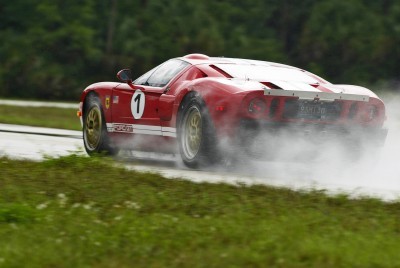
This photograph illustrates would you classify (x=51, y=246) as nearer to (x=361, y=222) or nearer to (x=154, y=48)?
(x=361, y=222)

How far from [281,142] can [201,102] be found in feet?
3.13

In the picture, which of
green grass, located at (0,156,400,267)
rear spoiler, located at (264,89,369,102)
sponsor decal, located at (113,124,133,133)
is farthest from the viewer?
sponsor decal, located at (113,124,133,133)

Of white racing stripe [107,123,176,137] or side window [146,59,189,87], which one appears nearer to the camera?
white racing stripe [107,123,176,137]

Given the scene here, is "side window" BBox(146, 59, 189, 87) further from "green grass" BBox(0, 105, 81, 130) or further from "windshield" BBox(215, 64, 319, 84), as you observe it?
"green grass" BBox(0, 105, 81, 130)

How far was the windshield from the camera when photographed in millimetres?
10398

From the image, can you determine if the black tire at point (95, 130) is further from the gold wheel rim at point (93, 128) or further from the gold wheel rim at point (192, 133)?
the gold wheel rim at point (192, 133)

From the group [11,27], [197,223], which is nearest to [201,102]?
[197,223]

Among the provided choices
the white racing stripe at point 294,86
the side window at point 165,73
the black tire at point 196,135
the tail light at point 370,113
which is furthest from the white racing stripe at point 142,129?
the tail light at point 370,113

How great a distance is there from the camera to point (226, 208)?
277 inches

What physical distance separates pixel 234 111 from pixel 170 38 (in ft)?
103

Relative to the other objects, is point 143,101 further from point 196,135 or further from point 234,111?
point 234,111

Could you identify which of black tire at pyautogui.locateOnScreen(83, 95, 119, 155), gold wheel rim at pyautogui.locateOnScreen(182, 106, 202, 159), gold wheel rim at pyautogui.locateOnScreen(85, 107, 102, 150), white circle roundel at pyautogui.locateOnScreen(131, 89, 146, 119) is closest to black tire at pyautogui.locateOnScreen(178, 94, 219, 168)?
gold wheel rim at pyautogui.locateOnScreen(182, 106, 202, 159)

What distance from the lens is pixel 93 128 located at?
1222 centimetres

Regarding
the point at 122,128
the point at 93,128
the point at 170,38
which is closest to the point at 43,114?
the point at 93,128
